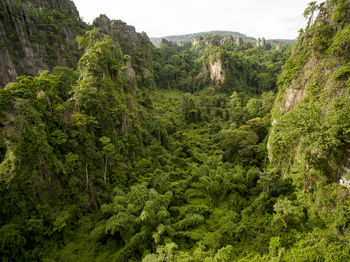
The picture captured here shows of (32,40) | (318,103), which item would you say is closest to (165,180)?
(318,103)

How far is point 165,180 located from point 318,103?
42.1 feet

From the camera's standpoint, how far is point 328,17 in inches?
636

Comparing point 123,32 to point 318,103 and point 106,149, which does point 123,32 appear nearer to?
point 106,149

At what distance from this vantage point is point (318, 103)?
12.1 m

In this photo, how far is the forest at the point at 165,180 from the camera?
988cm

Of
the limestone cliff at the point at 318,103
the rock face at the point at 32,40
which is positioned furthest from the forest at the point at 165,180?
the rock face at the point at 32,40

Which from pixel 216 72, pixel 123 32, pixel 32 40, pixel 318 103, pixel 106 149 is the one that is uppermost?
pixel 123 32

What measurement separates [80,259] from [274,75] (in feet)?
228

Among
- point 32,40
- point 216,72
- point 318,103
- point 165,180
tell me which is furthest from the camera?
point 216,72

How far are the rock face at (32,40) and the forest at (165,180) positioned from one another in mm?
Answer: 13399

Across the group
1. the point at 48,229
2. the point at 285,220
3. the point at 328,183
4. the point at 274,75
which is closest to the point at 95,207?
the point at 48,229

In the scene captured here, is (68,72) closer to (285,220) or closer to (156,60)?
(285,220)

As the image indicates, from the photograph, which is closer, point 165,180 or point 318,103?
point 318,103

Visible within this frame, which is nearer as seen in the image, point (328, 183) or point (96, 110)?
point (328, 183)
